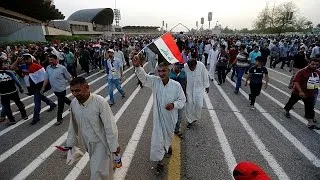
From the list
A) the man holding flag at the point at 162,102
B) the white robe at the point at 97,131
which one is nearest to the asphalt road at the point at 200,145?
the man holding flag at the point at 162,102

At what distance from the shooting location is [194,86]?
683 cm

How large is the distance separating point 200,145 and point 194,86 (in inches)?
60.4

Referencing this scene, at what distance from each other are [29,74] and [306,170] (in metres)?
6.75

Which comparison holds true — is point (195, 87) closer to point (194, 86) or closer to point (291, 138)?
point (194, 86)

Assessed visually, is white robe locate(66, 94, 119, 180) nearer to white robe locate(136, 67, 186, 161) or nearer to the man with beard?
white robe locate(136, 67, 186, 161)

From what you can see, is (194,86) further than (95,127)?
Yes

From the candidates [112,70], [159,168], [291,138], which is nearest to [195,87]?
[291,138]

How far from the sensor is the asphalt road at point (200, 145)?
4.82 meters

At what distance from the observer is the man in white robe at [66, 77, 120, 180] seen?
3.55m

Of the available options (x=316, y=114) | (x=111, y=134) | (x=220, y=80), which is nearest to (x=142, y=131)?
(x=111, y=134)

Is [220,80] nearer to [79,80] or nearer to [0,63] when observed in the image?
[0,63]

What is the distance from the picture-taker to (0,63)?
23.7 ft

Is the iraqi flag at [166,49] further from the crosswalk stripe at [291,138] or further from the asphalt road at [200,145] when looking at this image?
the crosswalk stripe at [291,138]

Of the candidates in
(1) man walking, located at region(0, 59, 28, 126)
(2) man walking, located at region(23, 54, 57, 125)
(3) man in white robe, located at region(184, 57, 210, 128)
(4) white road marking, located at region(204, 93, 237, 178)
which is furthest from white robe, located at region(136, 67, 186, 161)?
(1) man walking, located at region(0, 59, 28, 126)
